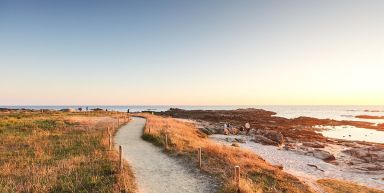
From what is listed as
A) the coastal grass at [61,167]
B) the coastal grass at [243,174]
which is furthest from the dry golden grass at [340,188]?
the coastal grass at [61,167]

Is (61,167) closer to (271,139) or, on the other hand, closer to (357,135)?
(271,139)

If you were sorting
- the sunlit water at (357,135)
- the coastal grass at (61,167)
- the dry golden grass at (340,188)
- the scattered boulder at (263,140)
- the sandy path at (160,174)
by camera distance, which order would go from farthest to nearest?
the sunlit water at (357,135) → the scattered boulder at (263,140) → the dry golden grass at (340,188) → the sandy path at (160,174) → the coastal grass at (61,167)

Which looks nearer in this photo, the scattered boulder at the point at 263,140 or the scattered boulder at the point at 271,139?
the scattered boulder at the point at 263,140

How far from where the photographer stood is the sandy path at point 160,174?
1491cm

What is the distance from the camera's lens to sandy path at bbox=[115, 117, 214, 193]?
14906 mm

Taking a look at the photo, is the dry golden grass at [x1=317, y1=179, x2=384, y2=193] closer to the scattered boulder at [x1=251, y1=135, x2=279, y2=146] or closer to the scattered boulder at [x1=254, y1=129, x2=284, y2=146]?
the scattered boulder at [x1=251, y1=135, x2=279, y2=146]

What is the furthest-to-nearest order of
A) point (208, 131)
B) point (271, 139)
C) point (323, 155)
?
point (208, 131) → point (271, 139) → point (323, 155)

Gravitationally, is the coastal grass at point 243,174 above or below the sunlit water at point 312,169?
above

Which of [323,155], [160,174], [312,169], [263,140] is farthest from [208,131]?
[160,174]

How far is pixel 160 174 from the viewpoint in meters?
17.4

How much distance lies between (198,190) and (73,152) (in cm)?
1226

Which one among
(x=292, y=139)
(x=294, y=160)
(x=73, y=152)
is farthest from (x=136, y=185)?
(x=292, y=139)

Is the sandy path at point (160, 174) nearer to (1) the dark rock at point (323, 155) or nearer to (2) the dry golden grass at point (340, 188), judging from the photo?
(2) the dry golden grass at point (340, 188)

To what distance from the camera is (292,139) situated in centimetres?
4891
